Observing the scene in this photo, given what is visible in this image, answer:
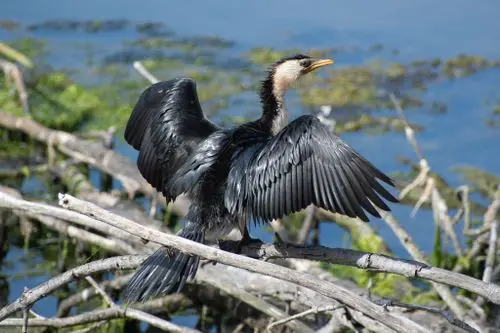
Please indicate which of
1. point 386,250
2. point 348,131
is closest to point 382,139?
point 348,131

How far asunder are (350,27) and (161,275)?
6.56 meters

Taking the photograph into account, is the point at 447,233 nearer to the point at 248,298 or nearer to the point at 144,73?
the point at 248,298

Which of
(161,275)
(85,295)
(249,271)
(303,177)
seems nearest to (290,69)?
(303,177)

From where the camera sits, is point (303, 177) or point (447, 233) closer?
point (303, 177)

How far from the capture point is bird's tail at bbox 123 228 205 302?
409 centimetres

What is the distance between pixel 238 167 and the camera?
4441 mm

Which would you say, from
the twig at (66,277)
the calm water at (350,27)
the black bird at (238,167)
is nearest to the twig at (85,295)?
the black bird at (238,167)

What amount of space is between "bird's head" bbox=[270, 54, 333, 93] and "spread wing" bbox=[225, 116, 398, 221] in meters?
0.62

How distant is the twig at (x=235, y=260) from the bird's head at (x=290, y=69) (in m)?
1.44

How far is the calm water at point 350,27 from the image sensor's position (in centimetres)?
933

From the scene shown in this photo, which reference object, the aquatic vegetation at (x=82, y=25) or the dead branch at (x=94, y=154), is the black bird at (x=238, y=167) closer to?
the dead branch at (x=94, y=154)

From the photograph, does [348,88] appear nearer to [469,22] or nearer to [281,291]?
[469,22]

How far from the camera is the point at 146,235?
139 inches

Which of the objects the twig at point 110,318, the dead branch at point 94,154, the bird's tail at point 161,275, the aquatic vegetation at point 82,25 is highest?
the bird's tail at point 161,275
